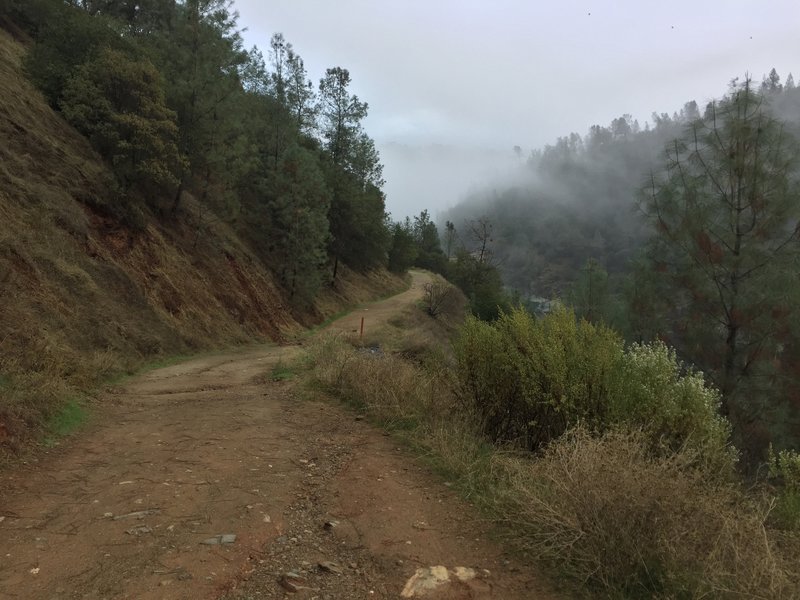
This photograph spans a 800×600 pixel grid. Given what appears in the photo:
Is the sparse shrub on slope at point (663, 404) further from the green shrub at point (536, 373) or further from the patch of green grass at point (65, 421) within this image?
the patch of green grass at point (65, 421)

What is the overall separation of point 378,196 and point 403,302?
8.93 metres

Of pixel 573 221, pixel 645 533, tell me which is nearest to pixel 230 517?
pixel 645 533

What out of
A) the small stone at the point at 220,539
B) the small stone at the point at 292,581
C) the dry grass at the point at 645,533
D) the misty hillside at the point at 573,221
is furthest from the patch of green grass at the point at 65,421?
the misty hillside at the point at 573,221

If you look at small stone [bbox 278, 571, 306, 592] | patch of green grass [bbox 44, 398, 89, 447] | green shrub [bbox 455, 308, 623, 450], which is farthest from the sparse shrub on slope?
patch of green grass [bbox 44, 398, 89, 447]

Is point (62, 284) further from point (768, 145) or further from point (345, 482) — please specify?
point (768, 145)

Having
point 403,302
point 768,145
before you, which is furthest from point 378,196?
point 768,145

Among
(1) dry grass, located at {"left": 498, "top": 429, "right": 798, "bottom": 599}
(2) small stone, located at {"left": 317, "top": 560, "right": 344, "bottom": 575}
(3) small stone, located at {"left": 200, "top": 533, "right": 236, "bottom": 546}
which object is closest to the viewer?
(1) dry grass, located at {"left": 498, "top": 429, "right": 798, "bottom": 599}

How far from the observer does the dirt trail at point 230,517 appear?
3453 millimetres

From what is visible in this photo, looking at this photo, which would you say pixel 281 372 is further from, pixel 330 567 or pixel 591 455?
pixel 591 455

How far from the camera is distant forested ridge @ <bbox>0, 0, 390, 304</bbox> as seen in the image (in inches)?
693

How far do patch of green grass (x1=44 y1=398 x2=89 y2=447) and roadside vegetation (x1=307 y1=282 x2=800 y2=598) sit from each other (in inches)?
155

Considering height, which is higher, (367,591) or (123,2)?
(123,2)

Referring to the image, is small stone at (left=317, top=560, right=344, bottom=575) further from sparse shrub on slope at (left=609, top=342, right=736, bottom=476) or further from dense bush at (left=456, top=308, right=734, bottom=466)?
sparse shrub on slope at (left=609, top=342, right=736, bottom=476)

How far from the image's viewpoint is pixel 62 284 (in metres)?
12.6
